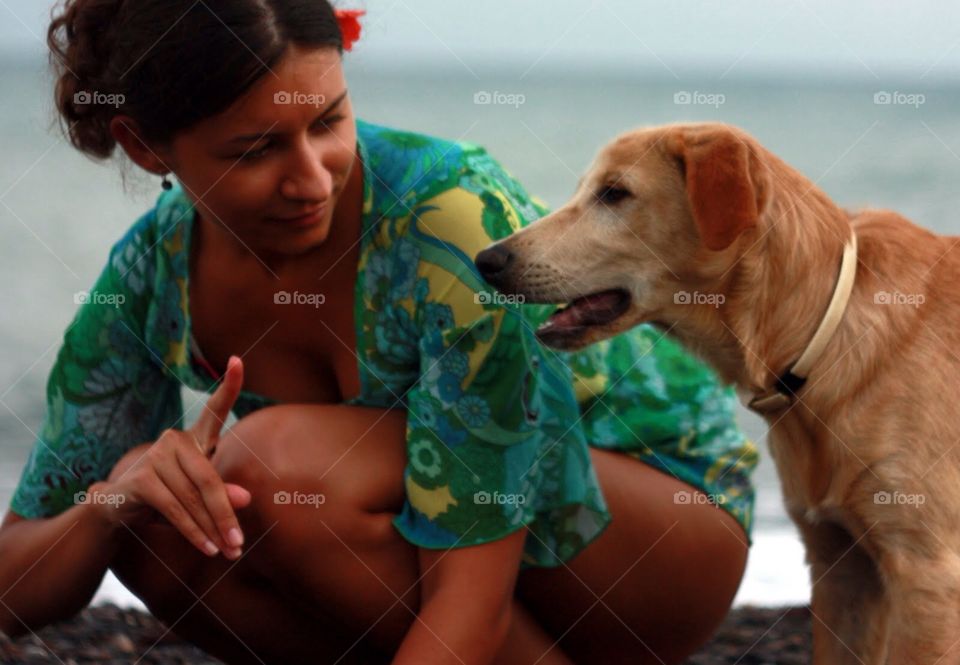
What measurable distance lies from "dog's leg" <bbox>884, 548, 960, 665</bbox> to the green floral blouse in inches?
15.5

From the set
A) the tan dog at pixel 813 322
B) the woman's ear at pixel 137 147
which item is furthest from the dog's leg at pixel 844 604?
the woman's ear at pixel 137 147

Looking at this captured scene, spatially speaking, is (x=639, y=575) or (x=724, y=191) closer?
(x=724, y=191)

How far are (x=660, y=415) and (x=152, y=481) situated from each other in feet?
3.30

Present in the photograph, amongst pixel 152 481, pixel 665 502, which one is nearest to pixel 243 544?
pixel 152 481

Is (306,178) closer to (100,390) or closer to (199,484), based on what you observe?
A: (199,484)

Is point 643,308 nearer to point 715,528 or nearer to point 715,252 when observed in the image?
point 715,252

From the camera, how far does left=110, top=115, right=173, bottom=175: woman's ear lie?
2330mm

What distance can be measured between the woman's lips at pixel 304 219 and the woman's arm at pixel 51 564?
24.2 inches

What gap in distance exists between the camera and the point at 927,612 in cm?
237

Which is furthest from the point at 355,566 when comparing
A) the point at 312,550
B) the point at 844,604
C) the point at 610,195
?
the point at 844,604

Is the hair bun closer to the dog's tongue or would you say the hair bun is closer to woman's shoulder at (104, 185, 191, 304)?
woman's shoulder at (104, 185, 191, 304)

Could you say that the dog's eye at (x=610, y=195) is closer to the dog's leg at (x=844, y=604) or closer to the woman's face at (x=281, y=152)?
the woman's face at (x=281, y=152)

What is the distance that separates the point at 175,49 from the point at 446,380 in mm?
703

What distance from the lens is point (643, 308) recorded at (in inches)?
105
